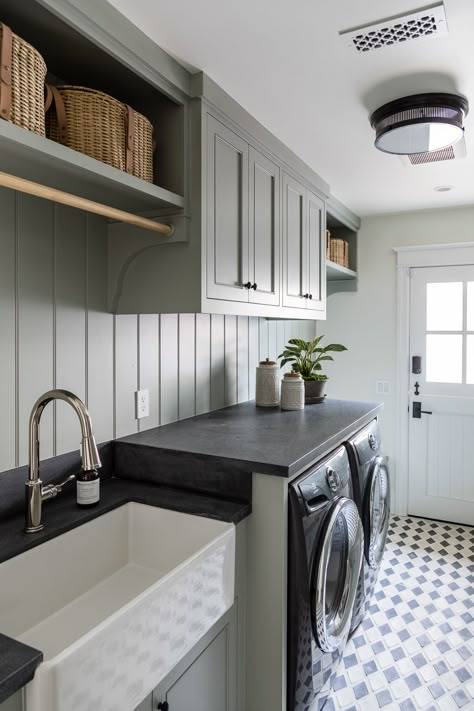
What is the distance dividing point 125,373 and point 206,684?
106 cm

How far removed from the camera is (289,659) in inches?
61.9

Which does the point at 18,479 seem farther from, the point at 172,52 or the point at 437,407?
the point at 437,407

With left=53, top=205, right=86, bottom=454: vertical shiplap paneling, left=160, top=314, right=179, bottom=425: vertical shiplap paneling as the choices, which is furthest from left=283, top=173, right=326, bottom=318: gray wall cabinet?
left=53, top=205, right=86, bottom=454: vertical shiplap paneling

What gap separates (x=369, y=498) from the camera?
222cm

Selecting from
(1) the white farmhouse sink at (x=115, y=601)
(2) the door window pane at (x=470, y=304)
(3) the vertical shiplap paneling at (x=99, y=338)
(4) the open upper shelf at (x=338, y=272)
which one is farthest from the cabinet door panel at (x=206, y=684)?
(2) the door window pane at (x=470, y=304)

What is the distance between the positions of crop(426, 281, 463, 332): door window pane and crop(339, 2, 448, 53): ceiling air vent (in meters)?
2.36

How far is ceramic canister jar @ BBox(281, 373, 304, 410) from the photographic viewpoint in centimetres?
258

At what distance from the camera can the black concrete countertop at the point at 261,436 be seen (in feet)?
5.23

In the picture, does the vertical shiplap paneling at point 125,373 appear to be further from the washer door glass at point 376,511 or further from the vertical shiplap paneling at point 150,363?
the washer door glass at point 376,511

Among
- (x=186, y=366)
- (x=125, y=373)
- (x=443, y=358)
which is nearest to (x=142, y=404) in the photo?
(x=125, y=373)

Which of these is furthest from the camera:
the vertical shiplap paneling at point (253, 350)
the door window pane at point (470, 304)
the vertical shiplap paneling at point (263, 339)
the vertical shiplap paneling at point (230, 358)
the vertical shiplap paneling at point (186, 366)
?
the door window pane at point (470, 304)

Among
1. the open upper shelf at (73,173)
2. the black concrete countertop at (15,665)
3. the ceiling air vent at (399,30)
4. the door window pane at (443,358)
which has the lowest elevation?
the black concrete countertop at (15,665)

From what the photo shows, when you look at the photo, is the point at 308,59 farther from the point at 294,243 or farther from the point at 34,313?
the point at 34,313

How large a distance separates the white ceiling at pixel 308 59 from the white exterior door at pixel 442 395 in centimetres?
142
